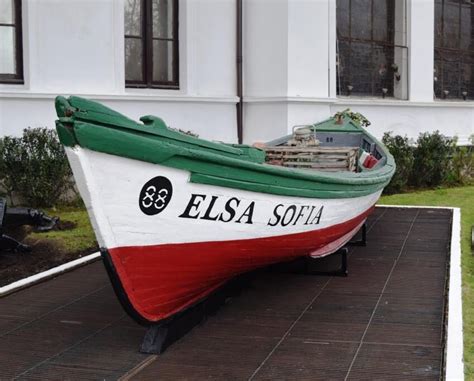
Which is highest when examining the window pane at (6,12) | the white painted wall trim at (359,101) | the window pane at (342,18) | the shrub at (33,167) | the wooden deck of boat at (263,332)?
the window pane at (342,18)

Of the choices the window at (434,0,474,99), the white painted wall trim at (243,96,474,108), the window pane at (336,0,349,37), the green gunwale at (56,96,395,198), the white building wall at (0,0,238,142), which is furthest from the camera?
the window at (434,0,474,99)

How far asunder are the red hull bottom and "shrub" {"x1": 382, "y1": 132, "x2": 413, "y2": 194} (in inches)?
359

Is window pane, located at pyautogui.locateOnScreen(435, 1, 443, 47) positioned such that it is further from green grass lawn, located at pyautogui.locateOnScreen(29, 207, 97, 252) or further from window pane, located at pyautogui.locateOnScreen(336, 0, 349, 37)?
green grass lawn, located at pyautogui.locateOnScreen(29, 207, 97, 252)

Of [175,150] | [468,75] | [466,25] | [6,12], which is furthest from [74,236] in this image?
[466,25]

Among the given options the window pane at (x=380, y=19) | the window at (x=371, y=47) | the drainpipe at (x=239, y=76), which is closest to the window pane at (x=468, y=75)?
the window at (x=371, y=47)

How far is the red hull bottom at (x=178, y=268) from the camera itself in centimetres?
514

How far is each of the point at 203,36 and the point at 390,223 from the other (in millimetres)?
4666

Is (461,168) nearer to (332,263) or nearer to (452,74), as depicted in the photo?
(452,74)

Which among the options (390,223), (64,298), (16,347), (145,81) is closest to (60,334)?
(16,347)

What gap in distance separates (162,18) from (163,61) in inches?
28.5

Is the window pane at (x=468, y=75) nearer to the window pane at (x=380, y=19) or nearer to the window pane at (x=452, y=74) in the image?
the window pane at (x=452, y=74)

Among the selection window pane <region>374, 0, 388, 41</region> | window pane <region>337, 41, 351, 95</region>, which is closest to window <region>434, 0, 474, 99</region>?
window pane <region>374, 0, 388, 41</region>

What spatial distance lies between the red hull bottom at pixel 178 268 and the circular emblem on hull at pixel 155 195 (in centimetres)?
27

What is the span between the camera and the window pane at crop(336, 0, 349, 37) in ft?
51.4
